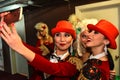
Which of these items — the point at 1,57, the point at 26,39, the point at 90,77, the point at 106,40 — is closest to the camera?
the point at 90,77

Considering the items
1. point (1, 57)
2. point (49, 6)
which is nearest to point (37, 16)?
point (49, 6)

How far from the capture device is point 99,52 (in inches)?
46.2

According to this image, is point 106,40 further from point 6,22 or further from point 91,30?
point 6,22

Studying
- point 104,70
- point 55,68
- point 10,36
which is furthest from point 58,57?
point 10,36

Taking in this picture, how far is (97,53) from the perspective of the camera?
1.18 metres

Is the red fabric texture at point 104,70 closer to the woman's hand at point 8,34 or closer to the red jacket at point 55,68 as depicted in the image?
the red jacket at point 55,68

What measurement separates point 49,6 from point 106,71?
1820 mm

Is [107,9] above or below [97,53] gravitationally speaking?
above

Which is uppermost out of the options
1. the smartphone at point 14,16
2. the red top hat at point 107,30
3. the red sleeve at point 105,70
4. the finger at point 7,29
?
the smartphone at point 14,16

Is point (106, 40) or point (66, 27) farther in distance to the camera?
point (66, 27)

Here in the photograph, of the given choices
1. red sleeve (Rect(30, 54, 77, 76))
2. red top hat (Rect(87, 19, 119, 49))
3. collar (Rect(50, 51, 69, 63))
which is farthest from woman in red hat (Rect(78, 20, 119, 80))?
collar (Rect(50, 51, 69, 63))

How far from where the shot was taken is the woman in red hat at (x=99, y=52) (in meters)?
1.07

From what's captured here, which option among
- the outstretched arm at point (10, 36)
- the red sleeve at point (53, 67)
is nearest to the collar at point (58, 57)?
the red sleeve at point (53, 67)

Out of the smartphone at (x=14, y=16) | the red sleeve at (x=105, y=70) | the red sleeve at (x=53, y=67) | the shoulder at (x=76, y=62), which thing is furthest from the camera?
the shoulder at (x=76, y=62)
